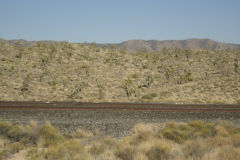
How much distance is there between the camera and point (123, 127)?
1204cm

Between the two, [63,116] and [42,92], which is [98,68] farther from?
[63,116]

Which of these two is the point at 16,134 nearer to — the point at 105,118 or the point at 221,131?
the point at 105,118

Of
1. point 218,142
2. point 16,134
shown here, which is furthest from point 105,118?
point 218,142

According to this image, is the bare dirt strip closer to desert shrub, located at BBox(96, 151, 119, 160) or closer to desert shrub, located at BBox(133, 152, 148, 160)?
desert shrub, located at BBox(96, 151, 119, 160)

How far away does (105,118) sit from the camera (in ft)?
46.2

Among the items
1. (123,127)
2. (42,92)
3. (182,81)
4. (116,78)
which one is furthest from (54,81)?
(123,127)

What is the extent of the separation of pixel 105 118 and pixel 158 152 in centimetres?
674

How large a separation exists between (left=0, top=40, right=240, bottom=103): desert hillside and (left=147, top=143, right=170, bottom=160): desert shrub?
718 inches

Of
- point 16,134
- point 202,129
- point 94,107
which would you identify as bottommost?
point 94,107

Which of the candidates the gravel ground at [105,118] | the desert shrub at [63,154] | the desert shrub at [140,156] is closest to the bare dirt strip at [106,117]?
the gravel ground at [105,118]

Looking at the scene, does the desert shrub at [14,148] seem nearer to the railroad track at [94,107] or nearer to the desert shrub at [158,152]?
the desert shrub at [158,152]

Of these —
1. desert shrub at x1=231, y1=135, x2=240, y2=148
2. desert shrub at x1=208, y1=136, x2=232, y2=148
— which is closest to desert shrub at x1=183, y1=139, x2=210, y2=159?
desert shrub at x1=208, y1=136, x2=232, y2=148

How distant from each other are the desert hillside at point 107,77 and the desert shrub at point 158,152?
18.2m

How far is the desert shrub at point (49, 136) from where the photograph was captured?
944cm
